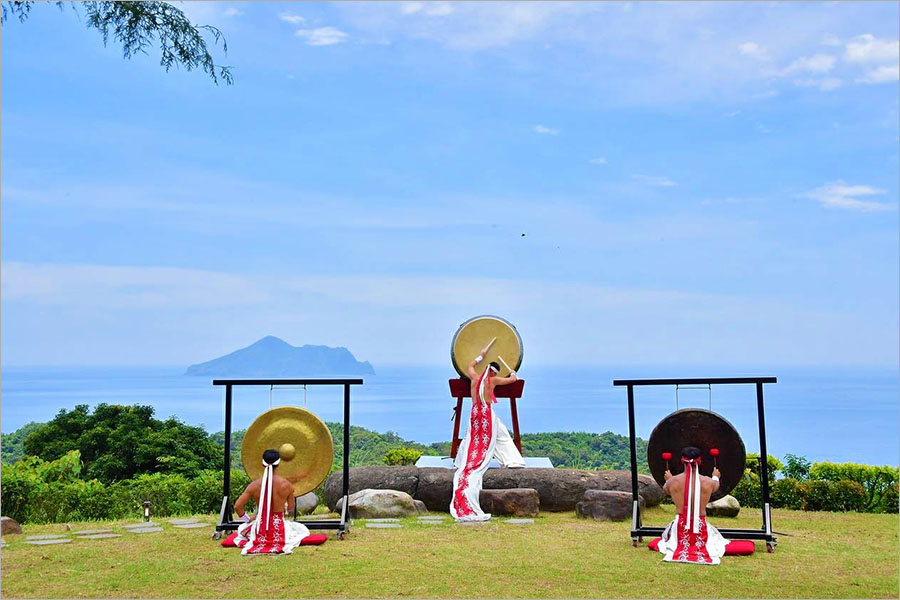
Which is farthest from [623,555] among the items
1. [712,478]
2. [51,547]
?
[51,547]

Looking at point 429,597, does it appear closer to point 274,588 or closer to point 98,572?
point 274,588

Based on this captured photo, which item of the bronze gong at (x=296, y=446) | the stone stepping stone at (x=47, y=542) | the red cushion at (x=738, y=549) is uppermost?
the bronze gong at (x=296, y=446)

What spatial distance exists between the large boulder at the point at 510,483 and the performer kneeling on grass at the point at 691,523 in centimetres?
271

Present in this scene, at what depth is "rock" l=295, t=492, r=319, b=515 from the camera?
35.8 ft

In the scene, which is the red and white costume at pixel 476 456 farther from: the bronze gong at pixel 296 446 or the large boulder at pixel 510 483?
the bronze gong at pixel 296 446

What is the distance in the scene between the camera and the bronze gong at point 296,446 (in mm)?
9133

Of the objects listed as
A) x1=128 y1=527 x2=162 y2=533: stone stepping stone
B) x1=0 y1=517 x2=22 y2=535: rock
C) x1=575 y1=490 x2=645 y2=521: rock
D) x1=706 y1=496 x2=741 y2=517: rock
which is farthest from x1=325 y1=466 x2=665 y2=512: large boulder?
x1=0 y1=517 x2=22 y2=535: rock

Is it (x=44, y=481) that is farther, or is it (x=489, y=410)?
(x=44, y=481)

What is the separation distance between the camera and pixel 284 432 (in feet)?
30.2

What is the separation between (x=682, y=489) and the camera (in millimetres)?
8055

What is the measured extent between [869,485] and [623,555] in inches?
193

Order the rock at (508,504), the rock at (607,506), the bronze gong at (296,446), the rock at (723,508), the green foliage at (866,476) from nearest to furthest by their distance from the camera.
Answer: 1. the bronze gong at (296,446)
2. the rock at (607,506)
3. the rock at (508,504)
4. the rock at (723,508)
5. the green foliage at (866,476)

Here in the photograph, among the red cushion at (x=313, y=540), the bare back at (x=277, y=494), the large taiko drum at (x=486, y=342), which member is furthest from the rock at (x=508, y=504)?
the bare back at (x=277, y=494)

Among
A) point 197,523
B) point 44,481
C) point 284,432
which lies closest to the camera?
point 284,432
